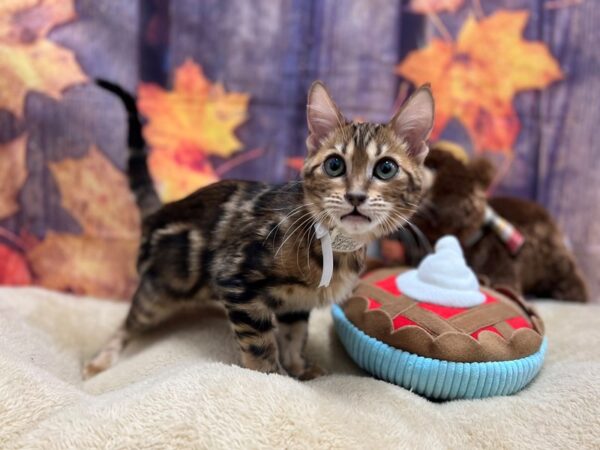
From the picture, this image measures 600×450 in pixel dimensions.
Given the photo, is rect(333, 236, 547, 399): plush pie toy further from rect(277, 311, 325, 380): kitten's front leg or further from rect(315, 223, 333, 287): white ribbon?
rect(315, 223, 333, 287): white ribbon

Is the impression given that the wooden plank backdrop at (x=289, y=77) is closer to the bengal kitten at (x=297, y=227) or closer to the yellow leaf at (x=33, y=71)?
the yellow leaf at (x=33, y=71)

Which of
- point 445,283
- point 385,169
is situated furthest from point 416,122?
point 445,283

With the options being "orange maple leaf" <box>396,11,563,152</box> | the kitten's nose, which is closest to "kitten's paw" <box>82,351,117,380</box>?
the kitten's nose

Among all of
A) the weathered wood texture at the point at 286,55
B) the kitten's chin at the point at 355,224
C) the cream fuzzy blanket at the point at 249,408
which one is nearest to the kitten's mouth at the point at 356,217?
the kitten's chin at the point at 355,224

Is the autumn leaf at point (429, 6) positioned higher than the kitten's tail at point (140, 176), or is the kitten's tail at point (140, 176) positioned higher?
the autumn leaf at point (429, 6)

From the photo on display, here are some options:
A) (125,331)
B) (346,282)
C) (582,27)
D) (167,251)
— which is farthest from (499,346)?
(582,27)

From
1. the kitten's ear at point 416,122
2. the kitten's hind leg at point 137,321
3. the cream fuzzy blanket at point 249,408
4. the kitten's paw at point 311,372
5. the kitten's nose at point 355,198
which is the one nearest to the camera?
the cream fuzzy blanket at point 249,408

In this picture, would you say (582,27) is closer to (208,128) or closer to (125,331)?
(208,128)
